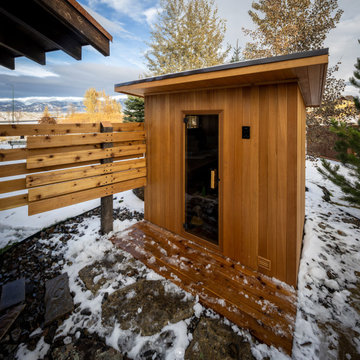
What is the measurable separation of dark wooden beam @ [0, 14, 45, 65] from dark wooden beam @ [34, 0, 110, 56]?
85cm

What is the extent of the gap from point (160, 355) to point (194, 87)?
130 inches

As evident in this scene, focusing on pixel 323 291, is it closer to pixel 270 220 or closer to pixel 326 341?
pixel 326 341

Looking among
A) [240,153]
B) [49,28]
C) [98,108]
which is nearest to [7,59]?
[49,28]

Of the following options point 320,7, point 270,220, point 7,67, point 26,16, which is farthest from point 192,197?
point 320,7

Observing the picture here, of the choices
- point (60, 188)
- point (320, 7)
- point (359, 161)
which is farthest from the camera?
point (320, 7)

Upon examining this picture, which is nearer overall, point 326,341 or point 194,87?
point 326,341

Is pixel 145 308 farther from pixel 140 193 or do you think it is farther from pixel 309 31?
pixel 309 31

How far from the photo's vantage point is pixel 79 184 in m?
3.29

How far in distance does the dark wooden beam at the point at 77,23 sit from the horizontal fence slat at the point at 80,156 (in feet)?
5.46

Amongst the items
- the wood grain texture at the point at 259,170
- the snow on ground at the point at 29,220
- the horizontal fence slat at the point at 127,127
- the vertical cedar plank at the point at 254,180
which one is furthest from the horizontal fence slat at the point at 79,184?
the vertical cedar plank at the point at 254,180

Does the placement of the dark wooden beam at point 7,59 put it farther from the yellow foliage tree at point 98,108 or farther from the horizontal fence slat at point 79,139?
the yellow foliage tree at point 98,108

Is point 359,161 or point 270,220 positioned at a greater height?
point 359,161

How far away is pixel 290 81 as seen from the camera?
2.39 metres

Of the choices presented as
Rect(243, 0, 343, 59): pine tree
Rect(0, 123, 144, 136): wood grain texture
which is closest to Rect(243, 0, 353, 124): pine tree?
Rect(243, 0, 343, 59): pine tree
